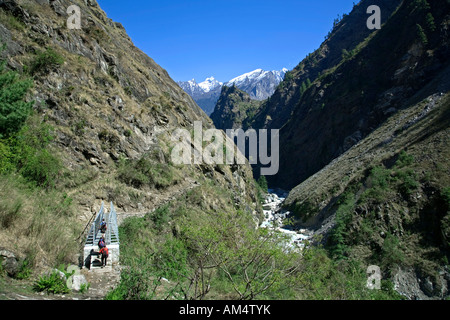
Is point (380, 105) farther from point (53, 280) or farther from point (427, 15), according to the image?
point (53, 280)

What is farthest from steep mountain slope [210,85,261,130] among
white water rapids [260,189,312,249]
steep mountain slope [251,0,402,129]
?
white water rapids [260,189,312,249]

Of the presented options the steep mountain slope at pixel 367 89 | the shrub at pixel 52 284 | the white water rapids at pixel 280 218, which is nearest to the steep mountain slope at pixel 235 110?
the steep mountain slope at pixel 367 89

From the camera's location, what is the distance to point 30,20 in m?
16.6

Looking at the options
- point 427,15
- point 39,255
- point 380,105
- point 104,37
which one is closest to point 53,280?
point 39,255

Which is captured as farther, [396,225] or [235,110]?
[235,110]

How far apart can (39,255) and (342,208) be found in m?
26.0

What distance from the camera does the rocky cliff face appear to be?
14062 mm

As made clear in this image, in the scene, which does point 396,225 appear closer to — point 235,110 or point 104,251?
point 104,251

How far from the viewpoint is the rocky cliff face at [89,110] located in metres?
14.1

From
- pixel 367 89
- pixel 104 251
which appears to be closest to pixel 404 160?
pixel 104 251

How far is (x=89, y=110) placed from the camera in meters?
16.9
